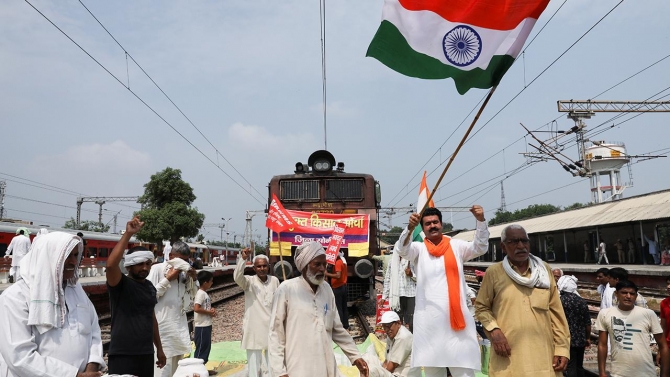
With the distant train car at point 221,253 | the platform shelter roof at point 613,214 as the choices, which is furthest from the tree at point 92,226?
the platform shelter roof at point 613,214

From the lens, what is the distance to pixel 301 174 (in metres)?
12.6

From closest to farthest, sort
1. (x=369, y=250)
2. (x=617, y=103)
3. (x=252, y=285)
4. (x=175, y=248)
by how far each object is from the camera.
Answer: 1. (x=175, y=248)
2. (x=252, y=285)
3. (x=369, y=250)
4. (x=617, y=103)

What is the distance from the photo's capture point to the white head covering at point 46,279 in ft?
8.54

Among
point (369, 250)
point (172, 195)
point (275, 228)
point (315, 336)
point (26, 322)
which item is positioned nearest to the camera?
point (26, 322)

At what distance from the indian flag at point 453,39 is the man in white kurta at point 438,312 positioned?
1.15m

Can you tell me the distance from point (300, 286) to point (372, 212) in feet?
28.3

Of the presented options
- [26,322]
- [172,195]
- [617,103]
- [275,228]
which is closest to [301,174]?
[275,228]

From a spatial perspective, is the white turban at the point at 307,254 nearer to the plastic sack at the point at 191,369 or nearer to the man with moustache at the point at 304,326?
the man with moustache at the point at 304,326

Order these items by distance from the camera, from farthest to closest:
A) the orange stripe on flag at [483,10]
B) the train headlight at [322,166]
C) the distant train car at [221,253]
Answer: the distant train car at [221,253]
the train headlight at [322,166]
the orange stripe on flag at [483,10]

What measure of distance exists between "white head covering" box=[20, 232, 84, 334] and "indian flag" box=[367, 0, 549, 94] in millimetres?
2824

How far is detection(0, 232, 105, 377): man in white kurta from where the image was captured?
8.30ft

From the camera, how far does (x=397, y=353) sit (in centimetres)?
504

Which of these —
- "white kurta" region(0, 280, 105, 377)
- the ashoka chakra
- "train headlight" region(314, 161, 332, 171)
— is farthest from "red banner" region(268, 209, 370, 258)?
"white kurta" region(0, 280, 105, 377)

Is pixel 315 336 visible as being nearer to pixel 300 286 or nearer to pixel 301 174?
pixel 300 286
